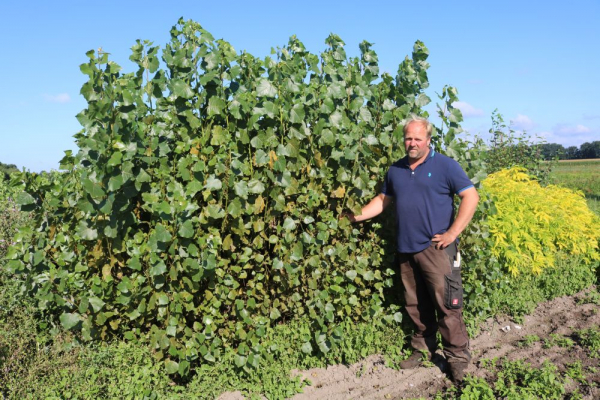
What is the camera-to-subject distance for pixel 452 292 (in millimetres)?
4195

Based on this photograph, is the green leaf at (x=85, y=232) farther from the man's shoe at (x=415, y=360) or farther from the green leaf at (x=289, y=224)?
the man's shoe at (x=415, y=360)

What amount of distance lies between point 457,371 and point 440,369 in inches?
9.4

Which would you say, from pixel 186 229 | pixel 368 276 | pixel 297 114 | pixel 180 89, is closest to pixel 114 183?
pixel 186 229

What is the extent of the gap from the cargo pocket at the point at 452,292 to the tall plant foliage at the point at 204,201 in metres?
0.81

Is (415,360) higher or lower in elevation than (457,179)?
lower

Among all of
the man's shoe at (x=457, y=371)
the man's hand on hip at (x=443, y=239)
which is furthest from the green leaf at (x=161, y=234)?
the man's shoe at (x=457, y=371)

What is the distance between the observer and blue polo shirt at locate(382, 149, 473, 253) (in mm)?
4152

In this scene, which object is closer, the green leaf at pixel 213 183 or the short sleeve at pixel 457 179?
the green leaf at pixel 213 183

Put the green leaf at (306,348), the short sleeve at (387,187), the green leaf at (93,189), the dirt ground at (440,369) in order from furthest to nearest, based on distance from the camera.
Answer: the short sleeve at (387,187) → the green leaf at (306,348) → the dirt ground at (440,369) → the green leaf at (93,189)

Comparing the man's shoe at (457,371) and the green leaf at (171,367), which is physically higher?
the green leaf at (171,367)

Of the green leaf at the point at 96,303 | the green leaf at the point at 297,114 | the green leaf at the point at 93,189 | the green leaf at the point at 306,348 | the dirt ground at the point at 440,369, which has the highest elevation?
the green leaf at the point at 297,114

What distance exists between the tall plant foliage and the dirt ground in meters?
0.32

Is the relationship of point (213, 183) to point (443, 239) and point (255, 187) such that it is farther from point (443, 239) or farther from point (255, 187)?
point (443, 239)

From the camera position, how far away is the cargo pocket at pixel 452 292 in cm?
420
